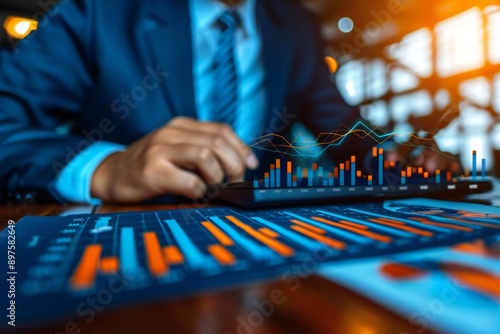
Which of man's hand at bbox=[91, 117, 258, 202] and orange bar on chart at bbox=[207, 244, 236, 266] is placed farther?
man's hand at bbox=[91, 117, 258, 202]

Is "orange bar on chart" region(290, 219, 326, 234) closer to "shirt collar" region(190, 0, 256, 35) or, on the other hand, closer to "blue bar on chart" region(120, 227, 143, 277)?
"blue bar on chart" region(120, 227, 143, 277)

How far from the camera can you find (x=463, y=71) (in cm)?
57

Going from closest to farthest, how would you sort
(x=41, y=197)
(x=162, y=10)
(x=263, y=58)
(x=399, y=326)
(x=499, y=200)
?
(x=399, y=326) < (x=499, y=200) < (x=41, y=197) < (x=162, y=10) < (x=263, y=58)

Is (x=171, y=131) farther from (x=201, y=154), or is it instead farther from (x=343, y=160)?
(x=343, y=160)

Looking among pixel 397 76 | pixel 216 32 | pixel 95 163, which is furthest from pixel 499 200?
pixel 216 32

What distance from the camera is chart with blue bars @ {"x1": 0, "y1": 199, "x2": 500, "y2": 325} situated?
123mm

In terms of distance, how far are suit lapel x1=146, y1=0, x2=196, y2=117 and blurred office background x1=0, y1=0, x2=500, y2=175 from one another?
27 centimetres

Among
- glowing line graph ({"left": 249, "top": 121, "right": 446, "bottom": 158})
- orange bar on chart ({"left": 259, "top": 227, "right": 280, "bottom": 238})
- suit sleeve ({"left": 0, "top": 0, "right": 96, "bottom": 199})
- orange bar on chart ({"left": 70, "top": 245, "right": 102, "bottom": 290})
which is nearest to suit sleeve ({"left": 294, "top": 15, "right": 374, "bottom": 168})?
glowing line graph ({"left": 249, "top": 121, "right": 446, "bottom": 158})

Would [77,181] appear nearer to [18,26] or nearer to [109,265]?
[109,265]

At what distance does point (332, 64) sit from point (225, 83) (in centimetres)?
32

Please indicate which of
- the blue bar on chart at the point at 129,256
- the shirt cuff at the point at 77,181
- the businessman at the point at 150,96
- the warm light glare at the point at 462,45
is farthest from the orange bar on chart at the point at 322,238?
the warm light glare at the point at 462,45

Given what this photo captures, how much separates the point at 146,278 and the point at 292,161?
30 centimetres

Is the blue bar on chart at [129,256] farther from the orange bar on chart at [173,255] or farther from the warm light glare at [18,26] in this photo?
the warm light glare at [18,26]
